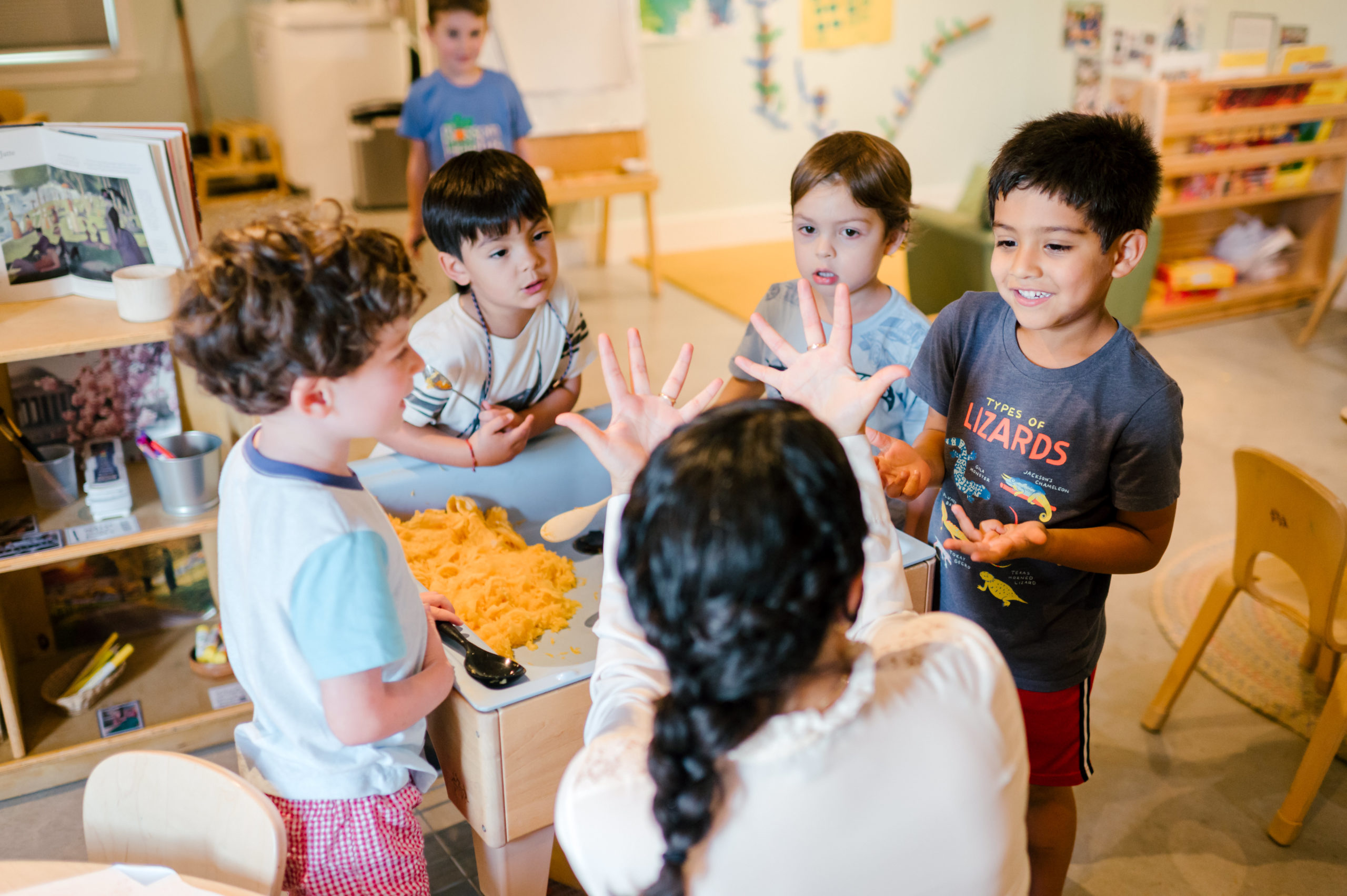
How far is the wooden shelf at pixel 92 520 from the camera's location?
1.80 metres

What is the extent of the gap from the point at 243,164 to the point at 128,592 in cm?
400

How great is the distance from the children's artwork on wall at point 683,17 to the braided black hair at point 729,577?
16.5ft

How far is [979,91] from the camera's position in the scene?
6156 mm

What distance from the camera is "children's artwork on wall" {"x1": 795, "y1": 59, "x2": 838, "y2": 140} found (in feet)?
18.8

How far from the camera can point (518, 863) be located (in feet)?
4.42

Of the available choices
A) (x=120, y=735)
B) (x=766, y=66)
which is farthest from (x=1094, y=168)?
(x=766, y=66)

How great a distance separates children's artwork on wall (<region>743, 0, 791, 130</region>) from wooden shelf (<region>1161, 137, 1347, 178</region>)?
2.14m

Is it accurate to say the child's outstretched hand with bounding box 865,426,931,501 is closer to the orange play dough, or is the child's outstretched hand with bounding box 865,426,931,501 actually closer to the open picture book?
the orange play dough

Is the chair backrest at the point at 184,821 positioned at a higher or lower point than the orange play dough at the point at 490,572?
lower

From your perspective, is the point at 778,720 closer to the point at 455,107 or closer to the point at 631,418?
the point at 631,418

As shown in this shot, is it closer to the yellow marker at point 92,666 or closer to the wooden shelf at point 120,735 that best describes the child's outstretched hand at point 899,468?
the wooden shelf at point 120,735

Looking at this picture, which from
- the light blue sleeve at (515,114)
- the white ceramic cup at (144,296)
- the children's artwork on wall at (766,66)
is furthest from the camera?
the children's artwork on wall at (766,66)

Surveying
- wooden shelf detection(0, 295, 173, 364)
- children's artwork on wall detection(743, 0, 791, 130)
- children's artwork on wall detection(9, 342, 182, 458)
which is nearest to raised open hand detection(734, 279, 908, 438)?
wooden shelf detection(0, 295, 173, 364)

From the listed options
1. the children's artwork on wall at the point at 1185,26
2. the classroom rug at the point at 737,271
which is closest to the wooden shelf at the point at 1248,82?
the children's artwork on wall at the point at 1185,26
